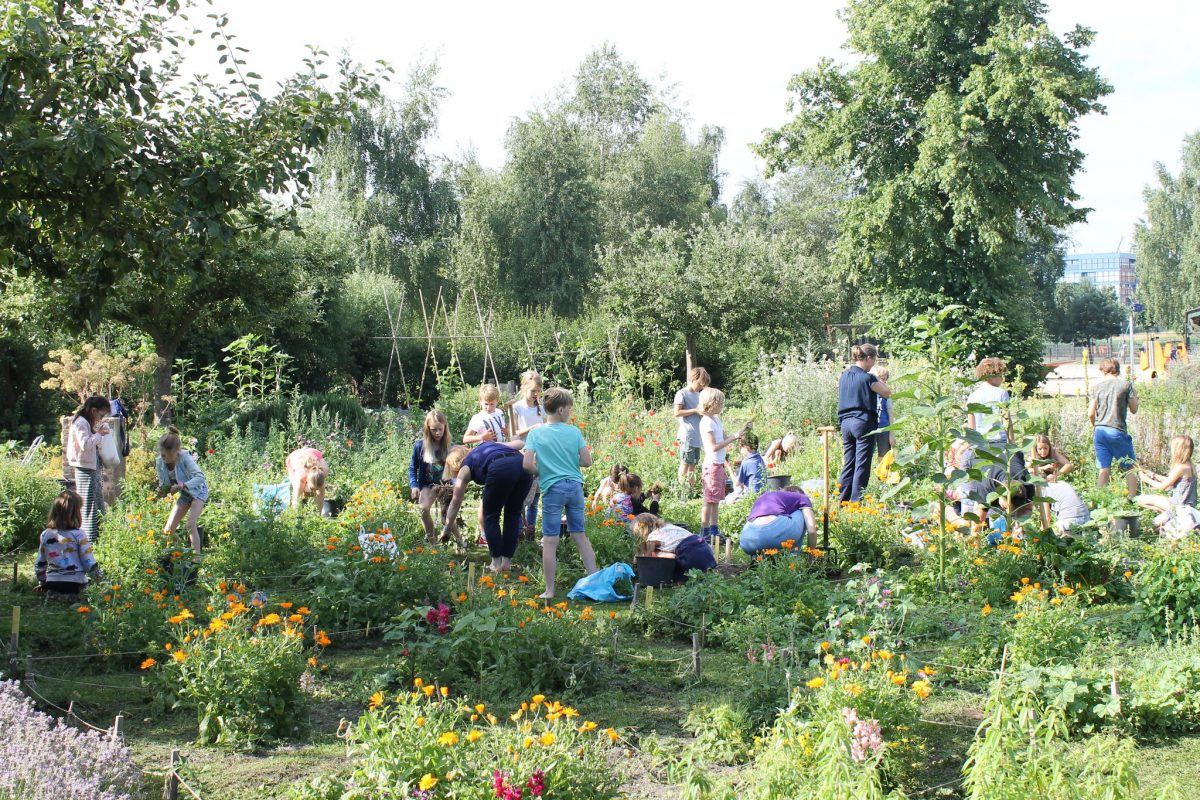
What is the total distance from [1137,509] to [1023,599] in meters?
4.09

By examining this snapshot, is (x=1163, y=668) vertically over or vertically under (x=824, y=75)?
under

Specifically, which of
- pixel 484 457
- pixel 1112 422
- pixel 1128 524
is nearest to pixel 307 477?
pixel 484 457

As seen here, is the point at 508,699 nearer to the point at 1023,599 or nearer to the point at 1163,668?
the point at 1023,599

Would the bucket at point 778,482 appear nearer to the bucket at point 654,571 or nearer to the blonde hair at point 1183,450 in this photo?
the bucket at point 654,571

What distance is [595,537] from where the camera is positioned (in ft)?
24.6

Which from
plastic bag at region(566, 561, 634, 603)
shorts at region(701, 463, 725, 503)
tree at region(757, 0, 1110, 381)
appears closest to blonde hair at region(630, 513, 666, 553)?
plastic bag at region(566, 561, 634, 603)

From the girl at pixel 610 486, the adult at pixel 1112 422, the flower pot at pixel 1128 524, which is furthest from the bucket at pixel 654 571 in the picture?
the adult at pixel 1112 422

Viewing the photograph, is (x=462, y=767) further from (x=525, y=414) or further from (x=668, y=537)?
(x=525, y=414)

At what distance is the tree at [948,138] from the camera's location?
2023 centimetres

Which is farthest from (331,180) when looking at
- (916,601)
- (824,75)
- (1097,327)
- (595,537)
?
(1097,327)

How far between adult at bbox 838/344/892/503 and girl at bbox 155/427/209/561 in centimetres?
518

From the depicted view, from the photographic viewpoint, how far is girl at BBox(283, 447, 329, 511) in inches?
312

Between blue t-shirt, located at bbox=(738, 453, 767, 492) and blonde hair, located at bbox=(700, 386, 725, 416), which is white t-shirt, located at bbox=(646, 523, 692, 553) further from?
blue t-shirt, located at bbox=(738, 453, 767, 492)

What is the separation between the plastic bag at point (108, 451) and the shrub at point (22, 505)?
0.96m
